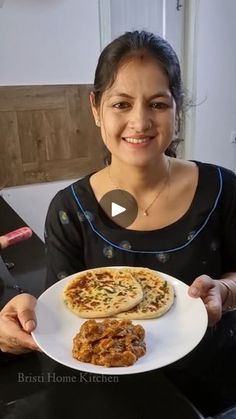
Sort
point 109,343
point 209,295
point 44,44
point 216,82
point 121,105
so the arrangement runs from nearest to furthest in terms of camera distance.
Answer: point 109,343 → point 209,295 → point 121,105 → point 44,44 → point 216,82

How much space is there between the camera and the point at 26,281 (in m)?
1.15

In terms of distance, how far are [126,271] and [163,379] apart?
10.5 inches

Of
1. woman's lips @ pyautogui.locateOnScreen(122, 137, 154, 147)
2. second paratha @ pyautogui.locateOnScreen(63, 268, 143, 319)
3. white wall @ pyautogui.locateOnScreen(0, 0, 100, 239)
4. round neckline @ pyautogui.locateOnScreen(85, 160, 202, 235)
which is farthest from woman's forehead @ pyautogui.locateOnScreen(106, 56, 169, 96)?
white wall @ pyautogui.locateOnScreen(0, 0, 100, 239)

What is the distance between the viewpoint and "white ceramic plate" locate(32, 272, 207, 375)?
62cm

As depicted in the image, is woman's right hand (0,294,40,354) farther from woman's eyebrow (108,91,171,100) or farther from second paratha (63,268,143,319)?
woman's eyebrow (108,91,171,100)

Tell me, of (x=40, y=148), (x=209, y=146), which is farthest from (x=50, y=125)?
(x=209, y=146)

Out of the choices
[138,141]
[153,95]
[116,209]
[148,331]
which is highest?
[153,95]

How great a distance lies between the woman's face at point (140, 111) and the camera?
2.82ft

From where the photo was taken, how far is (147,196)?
104 centimetres

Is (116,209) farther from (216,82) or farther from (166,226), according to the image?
(216,82)

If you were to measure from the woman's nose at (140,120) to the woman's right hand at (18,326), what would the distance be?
0.45m

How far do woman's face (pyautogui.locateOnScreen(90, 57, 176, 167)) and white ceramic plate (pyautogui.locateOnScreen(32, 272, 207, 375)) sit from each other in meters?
0.33

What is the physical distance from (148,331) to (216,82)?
2801 mm

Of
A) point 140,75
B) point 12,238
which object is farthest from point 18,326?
point 140,75
